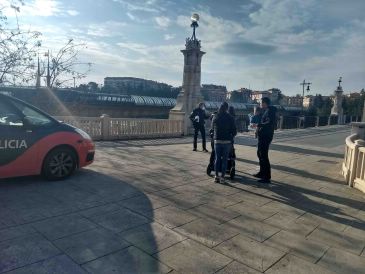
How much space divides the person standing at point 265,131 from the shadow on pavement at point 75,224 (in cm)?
299

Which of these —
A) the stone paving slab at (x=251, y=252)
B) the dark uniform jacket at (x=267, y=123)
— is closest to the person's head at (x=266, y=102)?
the dark uniform jacket at (x=267, y=123)

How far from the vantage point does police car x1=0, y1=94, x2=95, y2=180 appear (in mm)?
5293

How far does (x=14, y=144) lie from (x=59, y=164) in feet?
2.94

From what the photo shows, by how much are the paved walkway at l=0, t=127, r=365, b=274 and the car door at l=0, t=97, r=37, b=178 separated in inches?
12.5

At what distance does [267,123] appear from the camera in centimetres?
673

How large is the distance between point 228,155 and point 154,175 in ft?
5.58

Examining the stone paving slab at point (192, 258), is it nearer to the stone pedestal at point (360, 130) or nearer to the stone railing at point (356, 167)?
the stone railing at point (356, 167)

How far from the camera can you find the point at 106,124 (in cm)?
1237

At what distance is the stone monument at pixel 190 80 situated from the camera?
15.8 m

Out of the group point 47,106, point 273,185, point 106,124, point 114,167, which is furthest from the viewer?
point 47,106

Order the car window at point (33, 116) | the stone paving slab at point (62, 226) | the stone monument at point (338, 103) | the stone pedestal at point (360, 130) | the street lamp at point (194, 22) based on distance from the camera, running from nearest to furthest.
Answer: the stone paving slab at point (62, 226)
the car window at point (33, 116)
the stone pedestal at point (360, 130)
the street lamp at point (194, 22)
the stone monument at point (338, 103)

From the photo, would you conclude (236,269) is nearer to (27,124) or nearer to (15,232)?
(15,232)

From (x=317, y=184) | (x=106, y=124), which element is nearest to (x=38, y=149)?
(x=317, y=184)

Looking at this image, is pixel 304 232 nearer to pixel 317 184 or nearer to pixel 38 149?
pixel 317 184
